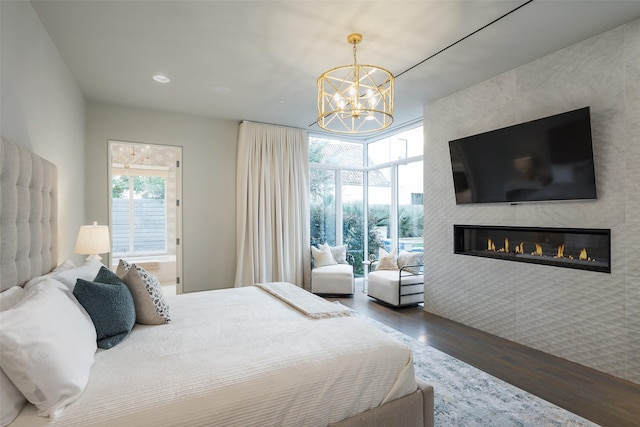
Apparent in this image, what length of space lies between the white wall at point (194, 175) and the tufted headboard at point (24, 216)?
2.10m

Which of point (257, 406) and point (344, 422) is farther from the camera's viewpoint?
point (344, 422)

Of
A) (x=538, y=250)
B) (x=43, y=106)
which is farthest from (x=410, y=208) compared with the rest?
(x=43, y=106)

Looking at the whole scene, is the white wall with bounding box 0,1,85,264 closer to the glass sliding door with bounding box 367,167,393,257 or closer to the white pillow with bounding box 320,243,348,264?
the white pillow with bounding box 320,243,348,264

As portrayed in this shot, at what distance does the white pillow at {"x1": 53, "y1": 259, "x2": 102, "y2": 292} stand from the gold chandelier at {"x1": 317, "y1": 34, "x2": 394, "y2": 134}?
1941 millimetres

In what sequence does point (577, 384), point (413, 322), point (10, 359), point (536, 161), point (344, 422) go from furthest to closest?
1. point (413, 322)
2. point (536, 161)
3. point (577, 384)
4. point (344, 422)
5. point (10, 359)

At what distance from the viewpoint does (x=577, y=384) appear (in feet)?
8.12

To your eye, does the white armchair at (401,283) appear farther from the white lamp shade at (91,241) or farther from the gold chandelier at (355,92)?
the white lamp shade at (91,241)

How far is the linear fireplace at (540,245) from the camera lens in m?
2.79

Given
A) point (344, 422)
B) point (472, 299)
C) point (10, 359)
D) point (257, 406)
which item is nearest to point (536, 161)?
point (472, 299)

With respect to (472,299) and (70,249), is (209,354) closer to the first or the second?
(70,249)

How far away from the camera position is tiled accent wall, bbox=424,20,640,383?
2.52 metres

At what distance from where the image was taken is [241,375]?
1.43 metres

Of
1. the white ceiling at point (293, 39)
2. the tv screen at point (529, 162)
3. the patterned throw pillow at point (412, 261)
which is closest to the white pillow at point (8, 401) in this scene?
the white ceiling at point (293, 39)

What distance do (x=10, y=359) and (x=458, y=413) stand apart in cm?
236
